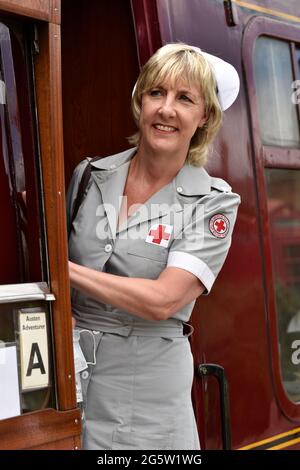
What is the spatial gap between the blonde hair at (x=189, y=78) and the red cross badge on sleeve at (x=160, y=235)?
0.29 meters

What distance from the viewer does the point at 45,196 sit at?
174cm

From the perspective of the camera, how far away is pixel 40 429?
5.54 ft

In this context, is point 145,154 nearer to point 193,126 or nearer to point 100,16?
point 193,126

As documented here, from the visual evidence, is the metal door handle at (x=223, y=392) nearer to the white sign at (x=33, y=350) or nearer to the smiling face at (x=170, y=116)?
the smiling face at (x=170, y=116)


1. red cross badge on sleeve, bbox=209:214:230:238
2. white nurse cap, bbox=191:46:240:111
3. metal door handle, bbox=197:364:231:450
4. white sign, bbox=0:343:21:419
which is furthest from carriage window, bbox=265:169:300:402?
white sign, bbox=0:343:21:419

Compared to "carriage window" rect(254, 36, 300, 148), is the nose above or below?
below

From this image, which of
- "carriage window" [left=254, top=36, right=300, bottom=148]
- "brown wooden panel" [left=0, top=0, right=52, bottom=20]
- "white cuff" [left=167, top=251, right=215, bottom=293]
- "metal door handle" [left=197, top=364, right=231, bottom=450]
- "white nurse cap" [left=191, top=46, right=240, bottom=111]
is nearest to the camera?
"brown wooden panel" [left=0, top=0, right=52, bottom=20]

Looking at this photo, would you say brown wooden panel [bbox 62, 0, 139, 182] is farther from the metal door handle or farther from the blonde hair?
the metal door handle

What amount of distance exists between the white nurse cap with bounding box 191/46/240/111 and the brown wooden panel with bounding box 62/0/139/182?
40 cm

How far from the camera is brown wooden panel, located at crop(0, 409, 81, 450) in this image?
164cm

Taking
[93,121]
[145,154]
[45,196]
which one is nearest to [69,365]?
[45,196]

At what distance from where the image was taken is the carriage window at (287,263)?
287cm

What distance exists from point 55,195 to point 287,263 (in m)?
1.45

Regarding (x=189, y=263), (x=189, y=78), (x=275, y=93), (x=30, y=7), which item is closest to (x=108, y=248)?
(x=189, y=263)
